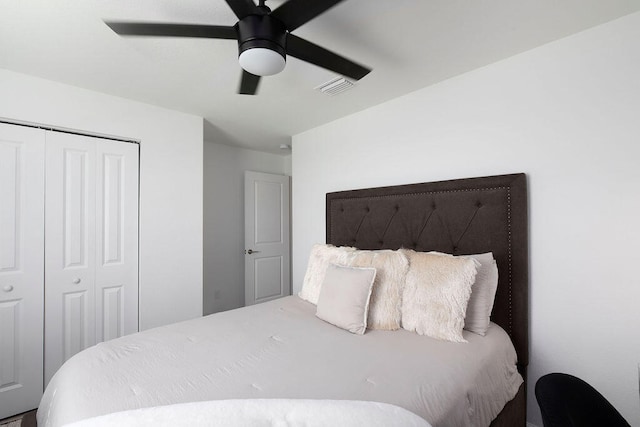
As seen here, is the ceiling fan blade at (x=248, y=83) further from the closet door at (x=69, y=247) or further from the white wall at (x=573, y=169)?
the closet door at (x=69, y=247)

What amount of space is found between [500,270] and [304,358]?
1319mm

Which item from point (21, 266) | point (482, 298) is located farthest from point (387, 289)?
point (21, 266)

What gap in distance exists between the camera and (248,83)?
62.2 inches

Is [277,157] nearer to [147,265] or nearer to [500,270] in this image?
[147,265]

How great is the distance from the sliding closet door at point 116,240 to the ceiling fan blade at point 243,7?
1.86 meters

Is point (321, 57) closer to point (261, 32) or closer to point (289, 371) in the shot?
point (261, 32)

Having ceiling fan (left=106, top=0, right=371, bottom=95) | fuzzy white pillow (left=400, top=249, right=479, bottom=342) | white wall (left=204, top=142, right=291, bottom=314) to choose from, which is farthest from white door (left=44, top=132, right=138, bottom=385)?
fuzzy white pillow (left=400, top=249, right=479, bottom=342)

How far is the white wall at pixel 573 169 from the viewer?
4.81 ft

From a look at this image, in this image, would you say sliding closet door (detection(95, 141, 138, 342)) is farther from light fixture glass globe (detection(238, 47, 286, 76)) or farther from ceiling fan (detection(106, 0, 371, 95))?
light fixture glass globe (detection(238, 47, 286, 76))

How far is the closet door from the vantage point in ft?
6.98

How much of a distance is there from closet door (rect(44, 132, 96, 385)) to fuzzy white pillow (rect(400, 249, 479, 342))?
→ 2.38 m

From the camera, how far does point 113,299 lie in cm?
239

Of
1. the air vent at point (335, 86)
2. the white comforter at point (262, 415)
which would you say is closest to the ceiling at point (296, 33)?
the air vent at point (335, 86)

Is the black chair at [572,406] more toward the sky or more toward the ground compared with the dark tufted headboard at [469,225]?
more toward the ground
